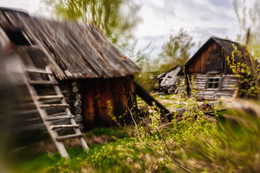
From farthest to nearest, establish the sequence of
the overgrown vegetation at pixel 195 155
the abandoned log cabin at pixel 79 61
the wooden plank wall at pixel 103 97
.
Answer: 1. the wooden plank wall at pixel 103 97
2. the abandoned log cabin at pixel 79 61
3. the overgrown vegetation at pixel 195 155

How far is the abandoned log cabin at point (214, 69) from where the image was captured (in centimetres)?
1291

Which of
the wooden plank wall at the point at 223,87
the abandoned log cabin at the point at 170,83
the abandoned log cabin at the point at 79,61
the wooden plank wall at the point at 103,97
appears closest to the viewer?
the abandoned log cabin at the point at 79,61

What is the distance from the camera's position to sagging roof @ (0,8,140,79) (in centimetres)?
532

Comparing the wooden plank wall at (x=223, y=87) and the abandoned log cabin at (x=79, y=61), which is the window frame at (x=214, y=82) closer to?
the wooden plank wall at (x=223, y=87)

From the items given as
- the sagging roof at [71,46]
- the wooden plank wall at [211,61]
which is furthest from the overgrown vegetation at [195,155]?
the wooden plank wall at [211,61]

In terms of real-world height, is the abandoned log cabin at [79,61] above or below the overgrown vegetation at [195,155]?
above

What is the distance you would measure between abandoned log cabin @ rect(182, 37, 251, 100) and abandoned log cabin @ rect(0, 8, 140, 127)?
23.9 ft

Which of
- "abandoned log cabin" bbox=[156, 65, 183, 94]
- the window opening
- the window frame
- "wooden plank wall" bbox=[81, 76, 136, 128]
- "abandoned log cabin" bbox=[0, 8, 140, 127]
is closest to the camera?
"abandoned log cabin" bbox=[0, 8, 140, 127]

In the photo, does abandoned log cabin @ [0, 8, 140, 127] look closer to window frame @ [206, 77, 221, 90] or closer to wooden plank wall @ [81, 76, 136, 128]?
wooden plank wall @ [81, 76, 136, 128]

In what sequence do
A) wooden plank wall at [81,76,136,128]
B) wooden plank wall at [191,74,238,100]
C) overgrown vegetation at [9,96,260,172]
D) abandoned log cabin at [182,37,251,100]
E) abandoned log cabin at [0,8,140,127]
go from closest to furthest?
1. overgrown vegetation at [9,96,260,172]
2. abandoned log cabin at [0,8,140,127]
3. wooden plank wall at [81,76,136,128]
4. wooden plank wall at [191,74,238,100]
5. abandoned log cabin at [182,37,251,100]

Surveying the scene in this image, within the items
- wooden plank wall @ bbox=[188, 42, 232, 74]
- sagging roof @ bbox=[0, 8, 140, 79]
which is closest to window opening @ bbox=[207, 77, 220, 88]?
wooden plank wall @ bbox=[188, 42, 232, 74]

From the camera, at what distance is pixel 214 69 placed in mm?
13570

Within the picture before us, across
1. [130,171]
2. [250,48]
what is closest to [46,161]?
[130,171]

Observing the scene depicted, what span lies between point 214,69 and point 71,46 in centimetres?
1069
